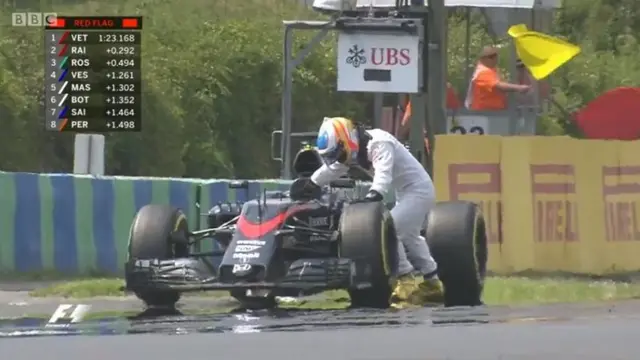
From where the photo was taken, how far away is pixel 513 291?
42.8ft

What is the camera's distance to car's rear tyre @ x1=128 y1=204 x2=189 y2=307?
10852mm

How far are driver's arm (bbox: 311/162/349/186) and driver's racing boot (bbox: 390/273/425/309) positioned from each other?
0.85m

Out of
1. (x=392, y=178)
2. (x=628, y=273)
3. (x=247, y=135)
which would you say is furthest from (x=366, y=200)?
(x=247, y=135)

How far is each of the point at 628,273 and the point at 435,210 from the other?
5.10 meters

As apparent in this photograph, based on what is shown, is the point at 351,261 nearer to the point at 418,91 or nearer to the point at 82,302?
the point at 82,302

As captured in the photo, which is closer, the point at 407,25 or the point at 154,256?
the point at 154,256

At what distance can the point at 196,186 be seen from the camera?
15188 mm

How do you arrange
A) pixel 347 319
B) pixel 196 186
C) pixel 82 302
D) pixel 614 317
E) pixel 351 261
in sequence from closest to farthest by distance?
1. pixel 614 317
2. pixel 347 319
3. pixel 351 261
4. pixel 82 302
5. pixel 196 186

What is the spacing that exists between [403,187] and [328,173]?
630mm

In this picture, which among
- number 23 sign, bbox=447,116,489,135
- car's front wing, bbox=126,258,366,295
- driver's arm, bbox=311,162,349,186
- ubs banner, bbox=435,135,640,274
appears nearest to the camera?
car's front wing, bbox=126,258,366,295

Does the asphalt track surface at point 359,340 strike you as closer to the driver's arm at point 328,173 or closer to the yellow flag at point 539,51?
the driver's arm at point 328,173

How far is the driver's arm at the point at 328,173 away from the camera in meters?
11.0

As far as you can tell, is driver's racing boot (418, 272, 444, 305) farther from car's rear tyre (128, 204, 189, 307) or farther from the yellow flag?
the yellow flag

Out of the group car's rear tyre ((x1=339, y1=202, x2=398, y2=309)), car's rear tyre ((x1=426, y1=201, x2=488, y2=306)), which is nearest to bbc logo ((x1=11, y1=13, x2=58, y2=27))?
car's rear tyre ((x1=426, y1=201, x2=488, y2=306))
